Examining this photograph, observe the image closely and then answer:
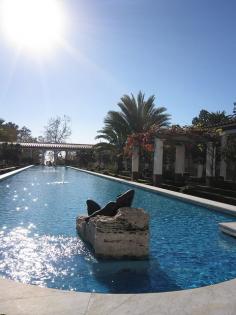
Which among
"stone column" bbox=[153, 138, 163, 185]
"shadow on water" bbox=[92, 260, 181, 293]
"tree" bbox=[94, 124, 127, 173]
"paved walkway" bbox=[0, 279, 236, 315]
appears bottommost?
"shadow on water" bbox=[92, 260, 181, 293]

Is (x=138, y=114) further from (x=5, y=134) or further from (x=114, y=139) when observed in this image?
(x=5, y=134)

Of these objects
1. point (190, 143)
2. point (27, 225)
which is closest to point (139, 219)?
point (27, 225)

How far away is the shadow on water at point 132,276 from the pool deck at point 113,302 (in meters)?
0.92

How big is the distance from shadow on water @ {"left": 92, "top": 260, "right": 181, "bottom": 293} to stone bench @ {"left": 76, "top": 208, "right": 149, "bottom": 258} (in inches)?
5.7

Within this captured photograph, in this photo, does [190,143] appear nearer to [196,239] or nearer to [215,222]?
[215,222]

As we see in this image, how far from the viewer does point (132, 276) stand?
5852 millimetres

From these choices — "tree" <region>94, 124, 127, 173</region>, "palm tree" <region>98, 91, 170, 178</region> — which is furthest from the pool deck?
"tree" <region>94, 124, 127, 173</region>

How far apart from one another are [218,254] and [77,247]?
95.5 inches

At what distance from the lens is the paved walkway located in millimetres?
3943

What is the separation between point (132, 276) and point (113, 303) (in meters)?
1.72

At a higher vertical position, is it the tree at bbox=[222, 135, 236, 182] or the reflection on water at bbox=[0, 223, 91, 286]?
A: the tree at bbox=[222, 135, 236, 182]

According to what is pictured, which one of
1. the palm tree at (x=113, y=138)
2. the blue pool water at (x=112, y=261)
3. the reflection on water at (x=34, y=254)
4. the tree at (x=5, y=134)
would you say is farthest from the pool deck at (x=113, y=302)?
the tree at (x=5, y=134)

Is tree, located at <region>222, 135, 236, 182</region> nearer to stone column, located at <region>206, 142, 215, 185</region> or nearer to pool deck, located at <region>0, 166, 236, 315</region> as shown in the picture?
stone column, located at <region>206, 142, 215, 185</region>

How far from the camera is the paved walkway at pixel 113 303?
3943 millimetres
